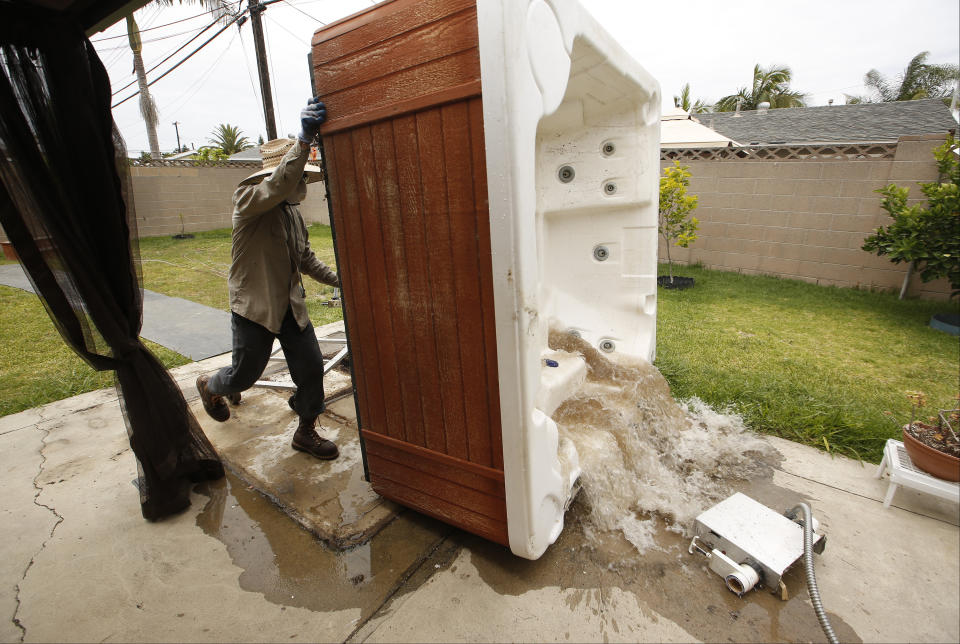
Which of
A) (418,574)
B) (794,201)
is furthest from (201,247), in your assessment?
(794,201)

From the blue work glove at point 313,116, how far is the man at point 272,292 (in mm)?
323

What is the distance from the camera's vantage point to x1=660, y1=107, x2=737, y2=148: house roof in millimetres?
6695

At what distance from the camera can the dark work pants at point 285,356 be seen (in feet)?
7.02

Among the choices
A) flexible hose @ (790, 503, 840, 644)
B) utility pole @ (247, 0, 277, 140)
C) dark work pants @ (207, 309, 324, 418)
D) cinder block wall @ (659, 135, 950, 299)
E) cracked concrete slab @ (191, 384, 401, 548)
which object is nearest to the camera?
flexible hose @ (790, 503, 840, 644)

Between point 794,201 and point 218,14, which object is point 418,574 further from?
point 218,14

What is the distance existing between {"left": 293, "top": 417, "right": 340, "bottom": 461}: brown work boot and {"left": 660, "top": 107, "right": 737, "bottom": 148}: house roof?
21.3 feet

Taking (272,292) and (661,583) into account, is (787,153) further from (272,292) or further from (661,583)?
(272,292)

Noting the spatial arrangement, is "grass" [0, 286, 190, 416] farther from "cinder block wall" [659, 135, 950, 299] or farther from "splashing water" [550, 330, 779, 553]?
"cinder block wall" [659, 135, 950, 299]

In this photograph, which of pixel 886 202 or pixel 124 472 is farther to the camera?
pixel 886 202

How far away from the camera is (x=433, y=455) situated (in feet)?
5.42

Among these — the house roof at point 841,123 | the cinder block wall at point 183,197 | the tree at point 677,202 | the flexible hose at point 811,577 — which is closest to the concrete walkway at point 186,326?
the flexible hose at point 811,577

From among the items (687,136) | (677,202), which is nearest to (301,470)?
(677,202)

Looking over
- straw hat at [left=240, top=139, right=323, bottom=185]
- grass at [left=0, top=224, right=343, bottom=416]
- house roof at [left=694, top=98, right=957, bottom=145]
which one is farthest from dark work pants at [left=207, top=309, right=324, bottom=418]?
house roof at [left=694, top=98, right=957, bottom=145]

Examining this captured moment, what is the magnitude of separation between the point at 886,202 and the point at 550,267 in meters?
4.14
